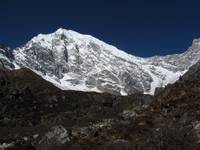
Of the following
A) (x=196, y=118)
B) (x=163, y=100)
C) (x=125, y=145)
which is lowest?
(x=125, y=145)

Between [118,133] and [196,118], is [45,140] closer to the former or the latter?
[118,133]

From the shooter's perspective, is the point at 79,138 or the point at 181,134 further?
the point at 79,138

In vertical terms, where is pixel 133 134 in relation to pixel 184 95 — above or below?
below

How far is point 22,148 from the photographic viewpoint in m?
100

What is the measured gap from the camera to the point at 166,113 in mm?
120125

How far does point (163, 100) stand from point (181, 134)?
77297 millimetres

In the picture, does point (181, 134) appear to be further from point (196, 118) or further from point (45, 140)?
point (45, 140)

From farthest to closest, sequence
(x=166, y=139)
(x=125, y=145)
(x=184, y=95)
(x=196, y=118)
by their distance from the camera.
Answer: (x=184, y=95) → (x=196, y=118) → (x=125, y=145) → (x=166, y=139)

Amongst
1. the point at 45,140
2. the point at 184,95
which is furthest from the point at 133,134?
the point at 184,95

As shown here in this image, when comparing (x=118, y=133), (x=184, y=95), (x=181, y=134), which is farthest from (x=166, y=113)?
(x=181, y=134)

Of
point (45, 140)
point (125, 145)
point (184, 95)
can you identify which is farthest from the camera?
point (184, 95)

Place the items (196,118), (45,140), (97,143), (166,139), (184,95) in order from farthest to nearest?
(184,95), (45,140), (196,118), (97,143), (166,139)

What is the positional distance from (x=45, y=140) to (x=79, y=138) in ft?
30.7

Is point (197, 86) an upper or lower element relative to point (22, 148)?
upper
